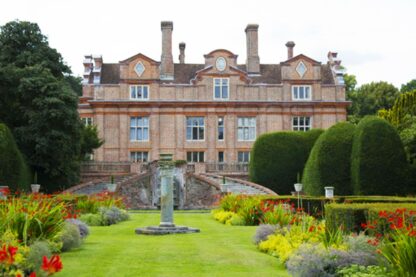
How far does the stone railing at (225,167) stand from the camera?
47000mm

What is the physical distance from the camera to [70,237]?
546 inches

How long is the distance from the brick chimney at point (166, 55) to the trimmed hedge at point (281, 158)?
14312mm

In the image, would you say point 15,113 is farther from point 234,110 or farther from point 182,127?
point 234,110

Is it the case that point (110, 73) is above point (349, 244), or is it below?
above

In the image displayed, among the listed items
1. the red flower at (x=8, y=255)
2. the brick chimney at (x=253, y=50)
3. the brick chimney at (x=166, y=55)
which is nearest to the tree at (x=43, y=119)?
the brick chimney at (x=166, y=55)

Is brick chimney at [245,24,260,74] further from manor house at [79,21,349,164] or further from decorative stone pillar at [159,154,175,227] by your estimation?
decorative stone pillar at [159,154,175,227]

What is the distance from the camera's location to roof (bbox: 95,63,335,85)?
Result: 5259 centimetres

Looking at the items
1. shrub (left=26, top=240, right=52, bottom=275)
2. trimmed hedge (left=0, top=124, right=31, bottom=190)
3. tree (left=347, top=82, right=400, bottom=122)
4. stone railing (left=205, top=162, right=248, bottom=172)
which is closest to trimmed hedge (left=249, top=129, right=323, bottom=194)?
stone railing (left=205, top=162, right=248, bottom=172)

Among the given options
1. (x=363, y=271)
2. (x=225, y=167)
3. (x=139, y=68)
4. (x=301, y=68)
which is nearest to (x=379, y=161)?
(x=225, y=167)

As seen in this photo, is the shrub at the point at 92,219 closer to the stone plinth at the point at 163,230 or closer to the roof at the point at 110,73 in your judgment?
the stone plinth at the point at 163,230

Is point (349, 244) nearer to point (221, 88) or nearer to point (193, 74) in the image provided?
point (221, 88)

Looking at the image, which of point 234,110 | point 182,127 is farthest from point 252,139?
point 182,127

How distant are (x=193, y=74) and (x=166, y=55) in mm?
2881

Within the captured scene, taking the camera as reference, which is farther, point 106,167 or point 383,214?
point 106,167
